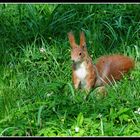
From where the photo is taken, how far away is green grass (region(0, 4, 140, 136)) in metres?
7.39

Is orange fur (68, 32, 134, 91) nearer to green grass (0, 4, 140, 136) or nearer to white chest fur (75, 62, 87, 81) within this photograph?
white chest fur (75, 62, 87, 81)

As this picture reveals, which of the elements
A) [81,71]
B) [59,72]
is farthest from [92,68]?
[59,72]

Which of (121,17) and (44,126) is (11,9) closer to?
(121,17)

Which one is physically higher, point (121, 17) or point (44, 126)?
point (121, 17)

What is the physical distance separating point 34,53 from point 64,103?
147 centimetres

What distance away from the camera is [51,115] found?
7527mm

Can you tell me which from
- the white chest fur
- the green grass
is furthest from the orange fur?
the green grass

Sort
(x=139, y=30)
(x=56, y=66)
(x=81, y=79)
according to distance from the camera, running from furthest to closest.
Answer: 1. (x=139, y=30)
2. (x=56, y=66)
3. (x=81, y=79)

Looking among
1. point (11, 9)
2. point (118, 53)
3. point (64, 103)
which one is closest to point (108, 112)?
point (64, 103)

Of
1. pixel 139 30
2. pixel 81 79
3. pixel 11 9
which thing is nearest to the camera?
pixel 81 79

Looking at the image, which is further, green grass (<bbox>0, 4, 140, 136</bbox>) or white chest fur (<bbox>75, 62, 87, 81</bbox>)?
white chest fur (<bbox>75, 62, 87, 81</bbox>)

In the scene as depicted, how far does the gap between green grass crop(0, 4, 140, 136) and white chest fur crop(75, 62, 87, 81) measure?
0.15 meters

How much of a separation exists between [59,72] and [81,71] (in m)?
0.58

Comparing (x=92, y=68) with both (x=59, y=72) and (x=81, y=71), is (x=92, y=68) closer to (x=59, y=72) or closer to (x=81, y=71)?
(x=81, y=71)
